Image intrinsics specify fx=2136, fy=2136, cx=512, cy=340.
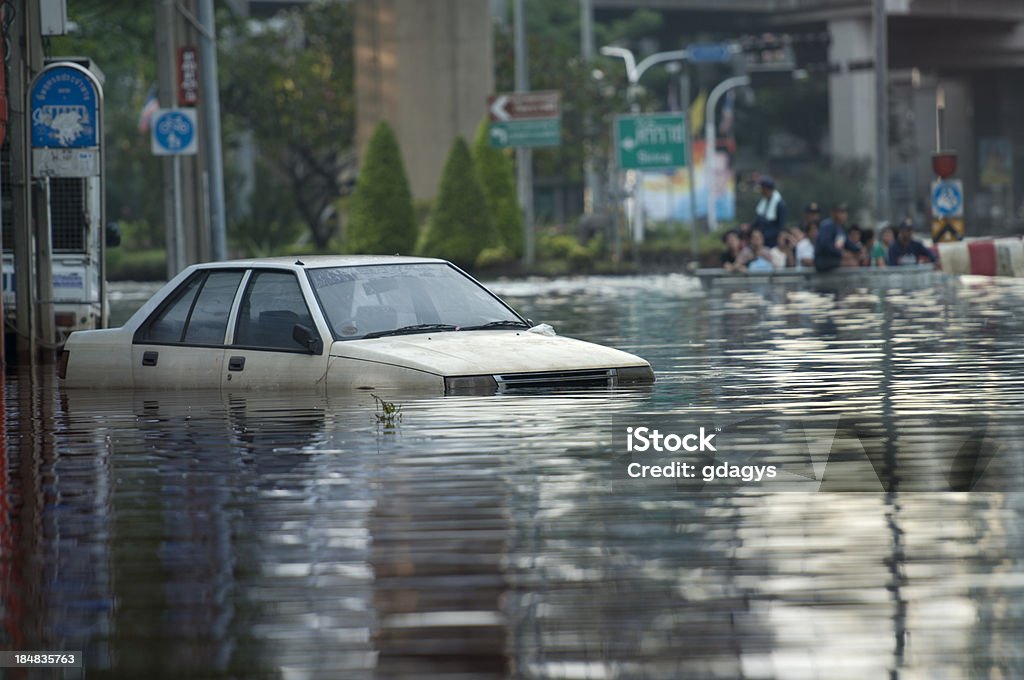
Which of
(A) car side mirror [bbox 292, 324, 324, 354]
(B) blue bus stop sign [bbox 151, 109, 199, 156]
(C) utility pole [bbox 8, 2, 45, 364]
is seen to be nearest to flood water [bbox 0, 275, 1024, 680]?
(A) car side mirror [bbox 292, 324, 324, 354]

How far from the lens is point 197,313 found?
14312 mm

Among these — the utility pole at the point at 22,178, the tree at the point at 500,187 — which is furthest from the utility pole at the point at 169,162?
the tree at the point at 500,187

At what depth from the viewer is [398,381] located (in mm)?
12836

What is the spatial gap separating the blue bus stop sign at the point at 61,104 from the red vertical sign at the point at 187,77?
8.32 m

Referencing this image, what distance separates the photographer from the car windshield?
13.7 meters

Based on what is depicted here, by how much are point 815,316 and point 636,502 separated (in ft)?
52.9

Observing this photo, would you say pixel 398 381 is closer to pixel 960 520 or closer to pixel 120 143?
pixel 960 520

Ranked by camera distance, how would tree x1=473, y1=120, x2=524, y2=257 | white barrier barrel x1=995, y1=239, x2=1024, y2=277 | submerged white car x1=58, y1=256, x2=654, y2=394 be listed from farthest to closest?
tree x1=473, y1=120, x2=524, y2=257
white barrier barrel x1=995, y1=239, x2=1024, y2=277
submerged white car x1=58, y1=256, x2=654, y2=394

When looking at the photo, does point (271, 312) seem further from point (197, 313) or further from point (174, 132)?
point (174, 132)

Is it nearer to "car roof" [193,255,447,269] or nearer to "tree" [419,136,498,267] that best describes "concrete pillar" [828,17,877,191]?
"tree" [419,136,498,267]

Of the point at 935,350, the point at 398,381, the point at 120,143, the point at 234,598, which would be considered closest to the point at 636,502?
the point at 234,598

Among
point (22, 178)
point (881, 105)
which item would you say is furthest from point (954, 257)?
point (22, 178)

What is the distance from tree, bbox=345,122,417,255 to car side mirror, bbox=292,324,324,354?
124 ft

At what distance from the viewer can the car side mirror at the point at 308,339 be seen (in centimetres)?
1343
